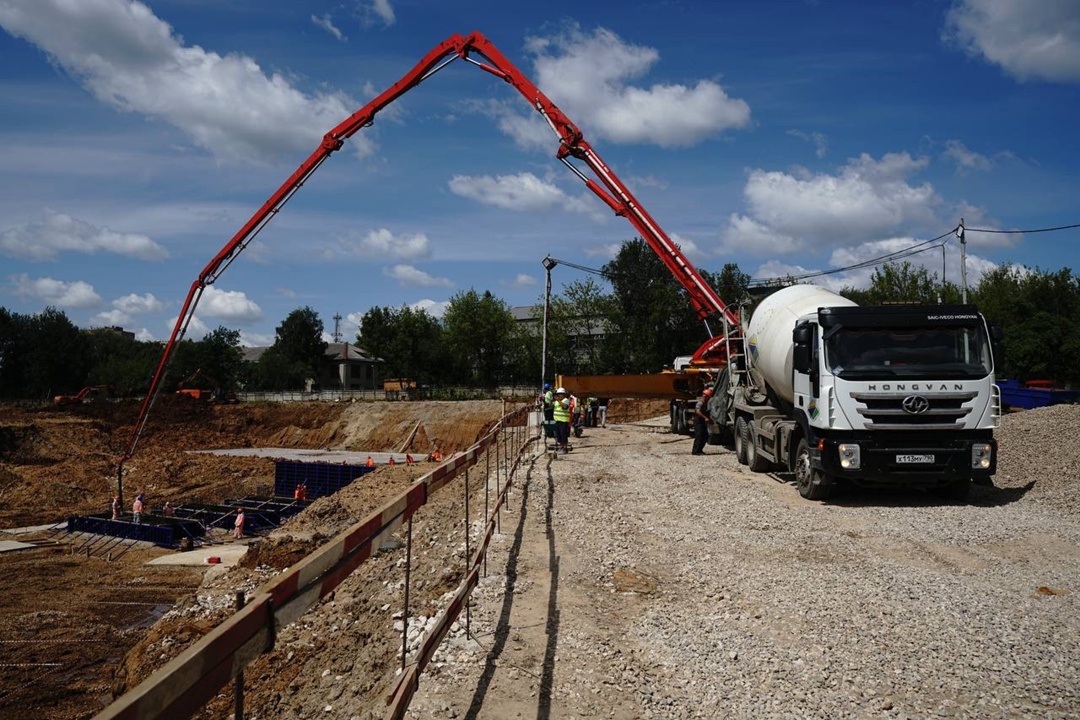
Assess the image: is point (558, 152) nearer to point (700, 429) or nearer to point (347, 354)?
point (700, 429)

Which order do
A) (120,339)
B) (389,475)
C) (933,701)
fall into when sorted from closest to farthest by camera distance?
1. (933,701)
2. (389,475)
3. (120,339)

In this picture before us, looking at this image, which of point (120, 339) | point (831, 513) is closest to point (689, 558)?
point (831, 513)

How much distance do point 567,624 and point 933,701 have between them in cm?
267

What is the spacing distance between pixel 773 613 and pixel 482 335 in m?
63.4

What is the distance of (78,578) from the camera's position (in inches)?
699

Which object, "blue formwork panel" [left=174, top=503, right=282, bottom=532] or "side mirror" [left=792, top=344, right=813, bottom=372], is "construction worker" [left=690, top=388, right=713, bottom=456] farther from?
"blue formwork panel" [left=174, top=503, right=282, bottom=532]

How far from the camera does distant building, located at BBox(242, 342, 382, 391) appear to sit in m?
102

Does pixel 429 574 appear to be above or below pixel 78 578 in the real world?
above

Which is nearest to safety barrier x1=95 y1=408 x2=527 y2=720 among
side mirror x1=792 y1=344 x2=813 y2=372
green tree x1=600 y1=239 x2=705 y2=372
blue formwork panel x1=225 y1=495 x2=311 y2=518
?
side mirror x1=792 y1=344 x2=813 y2=372

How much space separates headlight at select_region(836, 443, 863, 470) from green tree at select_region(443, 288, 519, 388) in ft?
189

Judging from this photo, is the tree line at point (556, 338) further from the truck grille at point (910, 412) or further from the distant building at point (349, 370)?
the truck grille at point (910, 412)

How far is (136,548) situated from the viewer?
69.4ft

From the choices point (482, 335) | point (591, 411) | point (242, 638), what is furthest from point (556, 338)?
point (242, 638)

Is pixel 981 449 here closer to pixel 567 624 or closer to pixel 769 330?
pixel 769 330
